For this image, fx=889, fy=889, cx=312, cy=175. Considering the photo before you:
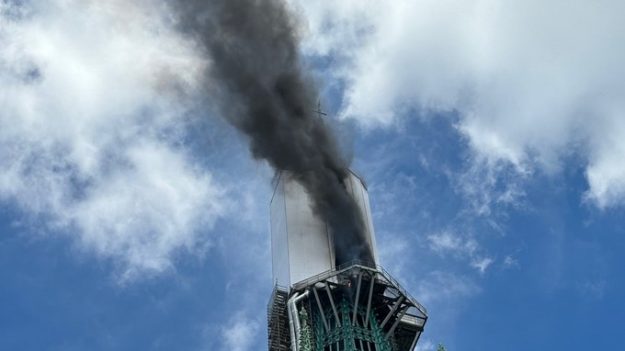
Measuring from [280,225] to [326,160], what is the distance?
40.0ft

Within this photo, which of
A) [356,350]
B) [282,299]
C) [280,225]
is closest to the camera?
[356,350]

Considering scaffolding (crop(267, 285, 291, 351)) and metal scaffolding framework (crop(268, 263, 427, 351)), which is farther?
scaffolding (crop(267, 285, 291, 351))

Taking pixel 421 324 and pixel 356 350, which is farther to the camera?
pixel 421 324

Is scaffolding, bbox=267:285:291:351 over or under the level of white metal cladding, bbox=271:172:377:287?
under

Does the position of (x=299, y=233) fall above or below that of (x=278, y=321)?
above

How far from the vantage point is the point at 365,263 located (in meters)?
108

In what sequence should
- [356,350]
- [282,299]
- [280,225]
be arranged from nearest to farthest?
[356,350]
[282,299]
[280,225]

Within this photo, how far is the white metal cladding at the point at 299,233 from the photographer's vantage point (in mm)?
108250

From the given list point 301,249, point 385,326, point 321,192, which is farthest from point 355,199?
point 385,326

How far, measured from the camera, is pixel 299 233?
369ft

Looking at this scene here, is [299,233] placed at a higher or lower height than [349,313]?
higher

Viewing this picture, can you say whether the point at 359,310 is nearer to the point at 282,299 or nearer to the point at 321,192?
the point at 282,299

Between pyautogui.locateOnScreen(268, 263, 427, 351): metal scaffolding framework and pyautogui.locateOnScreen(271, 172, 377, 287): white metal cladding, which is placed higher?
pyautogui.locateOnScreen(271, 172, 377, 287): white metal cladding

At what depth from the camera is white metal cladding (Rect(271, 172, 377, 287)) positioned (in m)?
108
